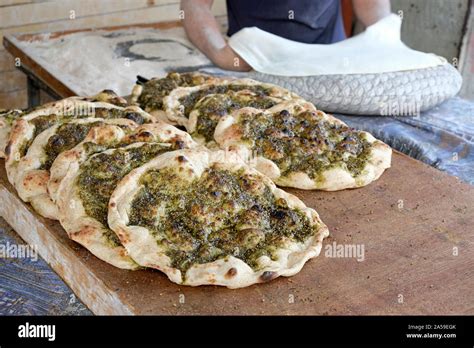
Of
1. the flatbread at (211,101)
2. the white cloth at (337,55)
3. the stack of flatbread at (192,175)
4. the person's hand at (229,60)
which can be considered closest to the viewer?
the stack of flatbread at (192,175)

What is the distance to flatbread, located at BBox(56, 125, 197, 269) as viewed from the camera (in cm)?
180

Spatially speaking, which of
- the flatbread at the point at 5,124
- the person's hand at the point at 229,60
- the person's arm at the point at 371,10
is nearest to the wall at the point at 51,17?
the person's hand at the point at 229,60

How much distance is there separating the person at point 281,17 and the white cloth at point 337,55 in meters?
0.34

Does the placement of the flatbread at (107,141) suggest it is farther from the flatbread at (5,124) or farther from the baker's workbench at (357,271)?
the flatbread at (5,124)

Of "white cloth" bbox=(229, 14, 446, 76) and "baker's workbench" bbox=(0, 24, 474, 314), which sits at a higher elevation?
"white cloth" bbox=(229, 14, 446, 76)

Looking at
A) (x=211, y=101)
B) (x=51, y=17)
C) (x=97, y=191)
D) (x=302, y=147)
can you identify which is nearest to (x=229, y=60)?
(x=211, y=101)

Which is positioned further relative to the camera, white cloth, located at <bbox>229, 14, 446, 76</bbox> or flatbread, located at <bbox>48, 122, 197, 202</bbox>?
white cloth, located at <bbox>229, 14, 446, 76</bbox>

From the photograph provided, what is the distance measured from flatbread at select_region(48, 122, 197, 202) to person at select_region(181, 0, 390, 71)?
140 centimetres

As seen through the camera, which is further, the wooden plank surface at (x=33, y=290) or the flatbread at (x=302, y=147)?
the flatbread at (x=302, y=147)

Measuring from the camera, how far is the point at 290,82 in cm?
294

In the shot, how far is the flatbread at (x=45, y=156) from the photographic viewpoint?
2.02m
